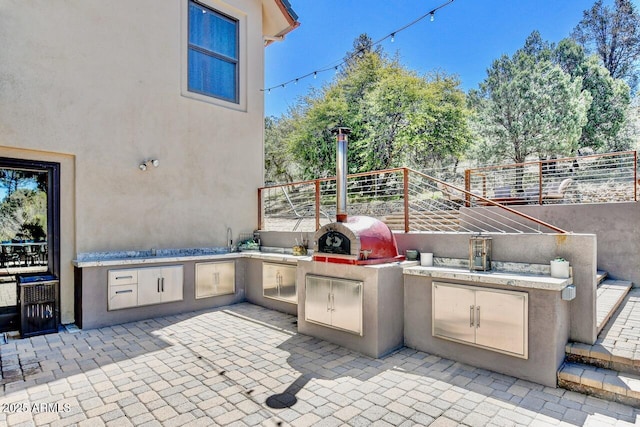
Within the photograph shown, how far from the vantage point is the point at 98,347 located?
5281 mm

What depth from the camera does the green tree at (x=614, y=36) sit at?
20.9 m

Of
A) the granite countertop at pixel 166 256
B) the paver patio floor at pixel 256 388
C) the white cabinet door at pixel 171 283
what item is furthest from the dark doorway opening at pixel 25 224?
the white cabinet door at pixel 171 283

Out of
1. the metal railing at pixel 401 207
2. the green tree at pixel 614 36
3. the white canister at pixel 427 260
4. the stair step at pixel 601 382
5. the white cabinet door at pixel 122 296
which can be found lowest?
the stair step at pixel 601 382

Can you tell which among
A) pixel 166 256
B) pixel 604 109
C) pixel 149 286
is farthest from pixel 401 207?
pixel 604 109

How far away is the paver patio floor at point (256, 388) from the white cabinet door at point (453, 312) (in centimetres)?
41

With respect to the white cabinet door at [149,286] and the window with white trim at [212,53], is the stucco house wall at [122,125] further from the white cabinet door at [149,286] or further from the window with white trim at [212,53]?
the white cabinet door at [149,286]

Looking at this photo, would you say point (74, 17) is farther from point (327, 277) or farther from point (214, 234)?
point (327, 277)

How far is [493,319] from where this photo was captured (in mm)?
4336

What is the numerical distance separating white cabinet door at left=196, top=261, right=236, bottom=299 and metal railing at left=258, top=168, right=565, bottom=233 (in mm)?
1726

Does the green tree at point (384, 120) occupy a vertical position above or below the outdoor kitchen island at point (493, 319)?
above

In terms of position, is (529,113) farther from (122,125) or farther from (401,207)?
(122,125)

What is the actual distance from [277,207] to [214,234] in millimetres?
10808

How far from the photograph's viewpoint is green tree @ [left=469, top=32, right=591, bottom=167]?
17.4 metres

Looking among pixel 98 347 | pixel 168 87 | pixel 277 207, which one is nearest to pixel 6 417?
pixel 98 347
